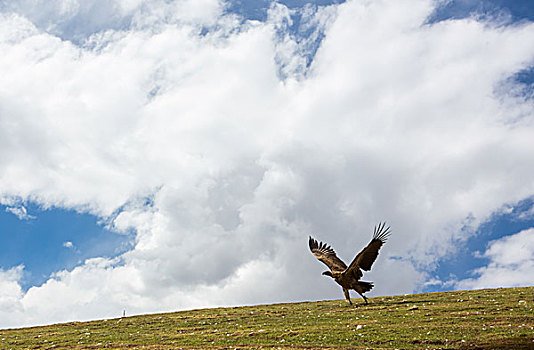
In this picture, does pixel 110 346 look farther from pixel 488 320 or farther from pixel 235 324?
pixel 488 320

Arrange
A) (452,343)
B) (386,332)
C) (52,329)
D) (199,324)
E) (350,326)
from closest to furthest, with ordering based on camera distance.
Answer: (452,343)
(386,332)
(350,326)
(199,324)
(52,329)

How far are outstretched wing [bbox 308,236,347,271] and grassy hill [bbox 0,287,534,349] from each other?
3258mm

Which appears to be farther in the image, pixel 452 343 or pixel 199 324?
pixel 199 324

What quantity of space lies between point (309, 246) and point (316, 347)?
20140mm

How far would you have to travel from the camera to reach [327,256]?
3781 cm

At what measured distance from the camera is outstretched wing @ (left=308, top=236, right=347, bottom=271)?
35.8 meters

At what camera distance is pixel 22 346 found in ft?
97.8

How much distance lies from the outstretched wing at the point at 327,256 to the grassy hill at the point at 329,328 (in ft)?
10.7

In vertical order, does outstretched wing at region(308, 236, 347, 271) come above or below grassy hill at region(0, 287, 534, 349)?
above

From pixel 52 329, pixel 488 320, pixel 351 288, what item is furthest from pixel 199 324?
pixel 488 320

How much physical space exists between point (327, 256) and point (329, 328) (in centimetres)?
1353

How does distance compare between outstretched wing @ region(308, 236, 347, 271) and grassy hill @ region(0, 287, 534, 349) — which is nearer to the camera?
grassy hill @ region(0, 287, 534, 349)

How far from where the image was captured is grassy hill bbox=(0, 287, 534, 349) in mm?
19891

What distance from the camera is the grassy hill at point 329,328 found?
1989cm
